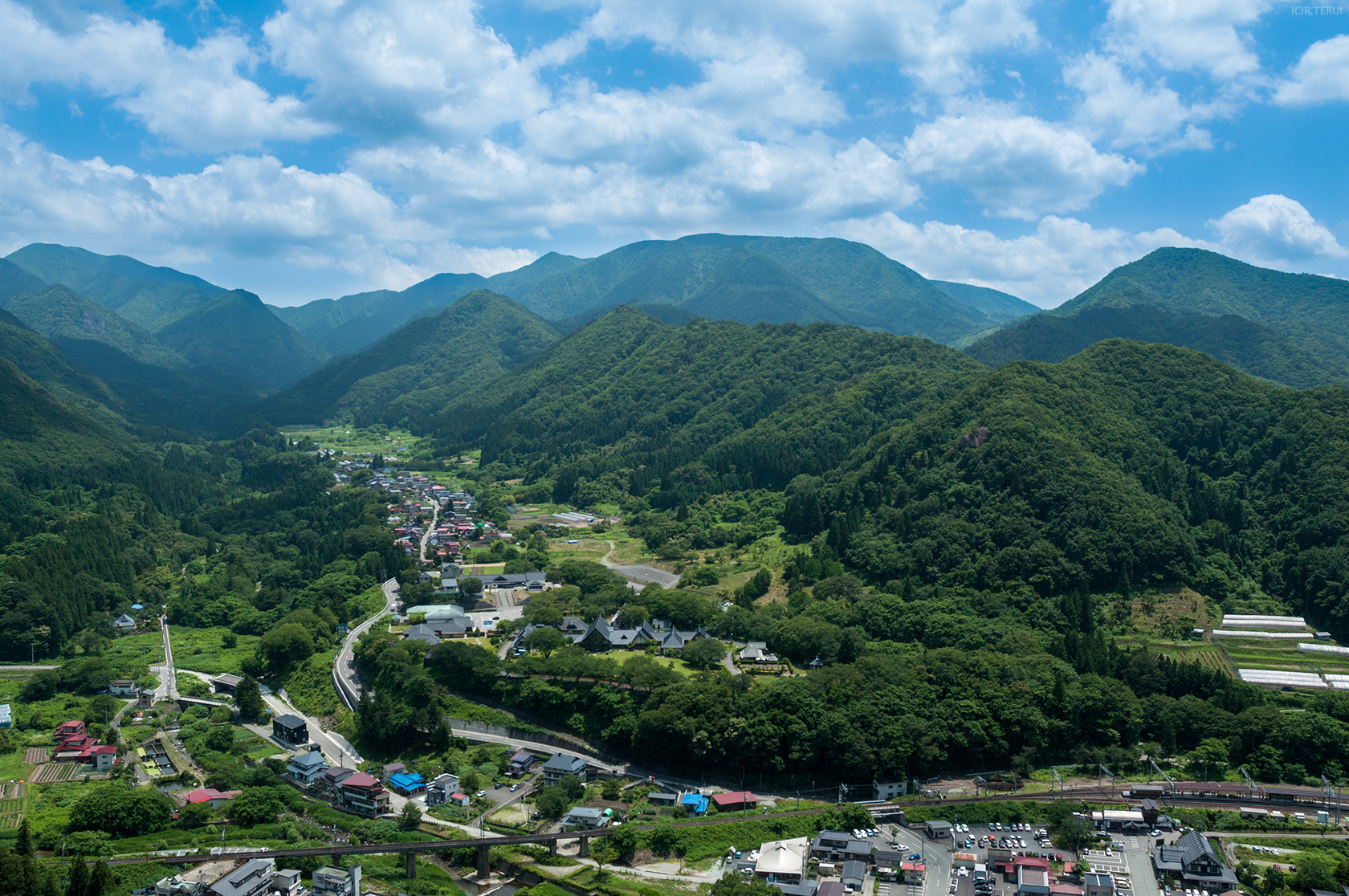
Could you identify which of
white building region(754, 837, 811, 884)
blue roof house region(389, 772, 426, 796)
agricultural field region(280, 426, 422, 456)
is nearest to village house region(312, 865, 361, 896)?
blue roof house region(389, 772, 426, 796)

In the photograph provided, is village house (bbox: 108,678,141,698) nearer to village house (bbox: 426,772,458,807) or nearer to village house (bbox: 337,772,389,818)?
village house (bbox: 337,772,389,818)

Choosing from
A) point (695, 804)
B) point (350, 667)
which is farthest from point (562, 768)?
point (350, 667)

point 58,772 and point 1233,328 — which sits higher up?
point 1233,328

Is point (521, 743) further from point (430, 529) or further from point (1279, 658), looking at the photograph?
point (430, 529)

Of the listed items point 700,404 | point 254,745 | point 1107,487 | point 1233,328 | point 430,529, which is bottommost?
point 254,745

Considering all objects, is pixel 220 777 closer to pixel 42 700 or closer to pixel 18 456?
pixel 42 700

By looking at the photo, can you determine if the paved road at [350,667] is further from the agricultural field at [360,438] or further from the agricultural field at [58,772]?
the agricultural field at [360,438]

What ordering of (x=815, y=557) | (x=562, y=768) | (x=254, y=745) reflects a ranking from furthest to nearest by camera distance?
1. (x=815, y=557)
2. (x=254, y=745)
3. (x=562, y=768)

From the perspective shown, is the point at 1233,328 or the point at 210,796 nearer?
the point at 210,796
